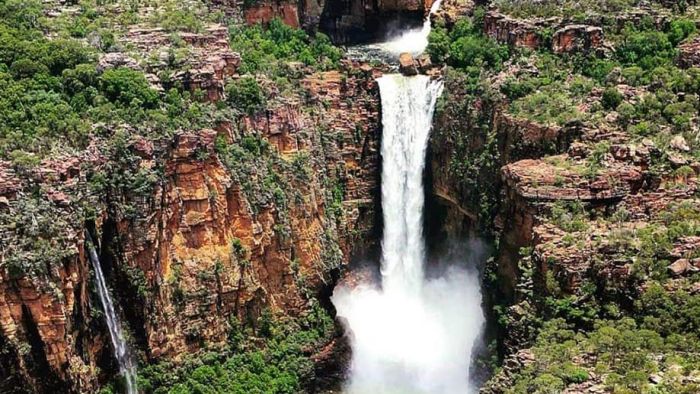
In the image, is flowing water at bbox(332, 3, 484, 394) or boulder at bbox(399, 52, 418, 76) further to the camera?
boulder at bbox(399, 52, 418, 76)

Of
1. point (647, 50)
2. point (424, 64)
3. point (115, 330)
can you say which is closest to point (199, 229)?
point (115, 330)

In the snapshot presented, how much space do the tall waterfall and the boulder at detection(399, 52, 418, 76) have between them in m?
0.58

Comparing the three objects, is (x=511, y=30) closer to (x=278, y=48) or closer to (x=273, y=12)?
(x=278, y=48)

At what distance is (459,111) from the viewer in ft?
174

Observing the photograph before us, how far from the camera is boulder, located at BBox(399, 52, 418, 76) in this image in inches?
2213

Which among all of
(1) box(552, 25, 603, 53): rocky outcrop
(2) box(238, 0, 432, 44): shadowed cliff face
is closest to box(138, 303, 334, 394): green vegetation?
(1) box(552, 25, 603, 53): rocky outcrop

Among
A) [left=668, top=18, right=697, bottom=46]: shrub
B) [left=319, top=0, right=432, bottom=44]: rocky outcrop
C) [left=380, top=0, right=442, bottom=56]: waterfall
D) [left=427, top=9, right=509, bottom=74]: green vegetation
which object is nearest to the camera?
[left=668, top=18, right=697, bottom=46]: shrub

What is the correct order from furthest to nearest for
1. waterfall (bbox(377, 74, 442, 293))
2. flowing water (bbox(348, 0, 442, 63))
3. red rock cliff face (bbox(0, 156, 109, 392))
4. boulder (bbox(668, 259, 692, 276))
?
flowing water (bbox(348, 0, 442, 63))
waterfall (bbox(377, 74, 442, 293))
boulder (bbox(668, 259, 692, 276))
red rock cliff face (bbox(0, 156, 109, 392))

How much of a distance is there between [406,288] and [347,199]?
5.98 metres

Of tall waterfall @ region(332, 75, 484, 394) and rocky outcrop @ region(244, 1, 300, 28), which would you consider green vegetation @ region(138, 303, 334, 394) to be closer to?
tall waterfall @ region(332, 75, 484, 394)

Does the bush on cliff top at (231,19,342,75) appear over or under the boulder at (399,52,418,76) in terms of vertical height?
over

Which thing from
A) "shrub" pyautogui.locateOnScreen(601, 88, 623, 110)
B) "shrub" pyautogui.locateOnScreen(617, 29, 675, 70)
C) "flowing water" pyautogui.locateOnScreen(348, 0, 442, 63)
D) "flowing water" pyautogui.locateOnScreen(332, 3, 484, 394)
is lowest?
"flowing water" pyautogui.locateOnScreen(332, 3, 484, 394)

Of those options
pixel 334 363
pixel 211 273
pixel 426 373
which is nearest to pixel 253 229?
pixel 211 273

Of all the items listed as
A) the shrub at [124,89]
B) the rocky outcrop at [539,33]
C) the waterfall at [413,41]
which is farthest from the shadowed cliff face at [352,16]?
the shrub at [124,89]
